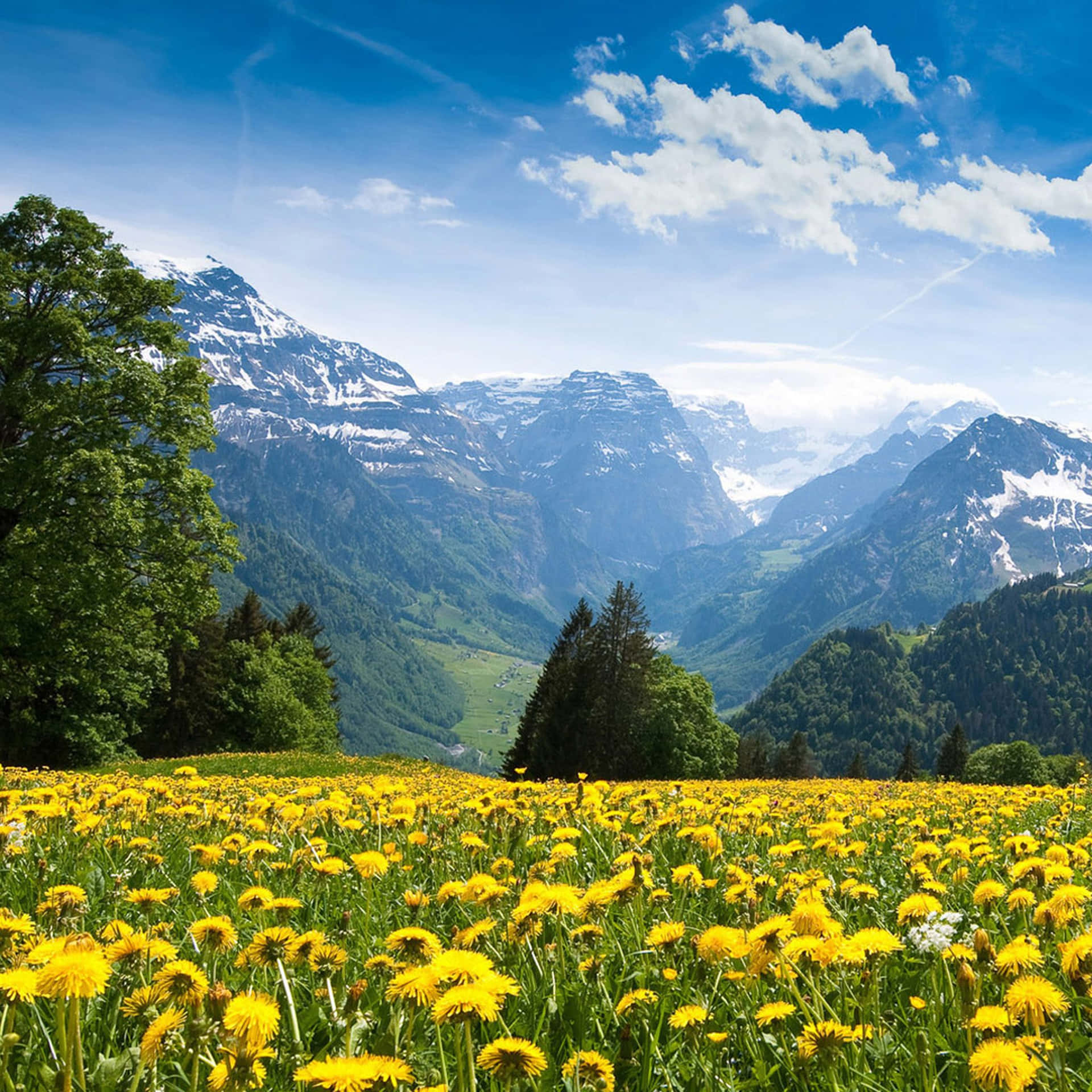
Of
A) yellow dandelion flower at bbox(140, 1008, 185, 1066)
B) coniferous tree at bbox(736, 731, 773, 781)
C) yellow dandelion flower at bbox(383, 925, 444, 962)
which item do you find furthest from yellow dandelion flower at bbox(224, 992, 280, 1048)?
coniferous tree at bbox(736, 731, 773, 781)

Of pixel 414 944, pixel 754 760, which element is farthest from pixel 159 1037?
pixel 754 760

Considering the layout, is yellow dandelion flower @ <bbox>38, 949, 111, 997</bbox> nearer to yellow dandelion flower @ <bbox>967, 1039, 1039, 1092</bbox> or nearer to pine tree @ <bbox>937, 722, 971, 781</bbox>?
yellow dandelion flower @ <bbox>967, 1039, 1039, 1092</bbox>

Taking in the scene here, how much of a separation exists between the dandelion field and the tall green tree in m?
16.5

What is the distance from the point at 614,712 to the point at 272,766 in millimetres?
30781

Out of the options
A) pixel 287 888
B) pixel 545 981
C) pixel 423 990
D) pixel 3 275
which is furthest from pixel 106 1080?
pixel 3 275

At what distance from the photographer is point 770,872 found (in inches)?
202

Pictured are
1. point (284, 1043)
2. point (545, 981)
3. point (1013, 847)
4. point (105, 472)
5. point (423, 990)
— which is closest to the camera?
point (423, 990)

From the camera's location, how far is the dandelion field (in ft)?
7.17

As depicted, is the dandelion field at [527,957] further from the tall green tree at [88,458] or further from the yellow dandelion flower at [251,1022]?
the tall green tree at [88,458]

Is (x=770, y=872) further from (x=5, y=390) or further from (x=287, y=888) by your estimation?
(x=5, y=390)

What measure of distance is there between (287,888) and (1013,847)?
4.50 m

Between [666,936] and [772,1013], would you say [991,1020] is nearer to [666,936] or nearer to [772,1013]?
[772,1013]

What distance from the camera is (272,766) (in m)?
26.8

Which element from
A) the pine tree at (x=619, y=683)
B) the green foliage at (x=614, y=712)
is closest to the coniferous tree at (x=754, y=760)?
the green foliage at (x=614, y=712)
